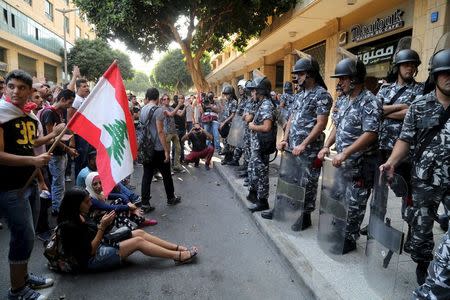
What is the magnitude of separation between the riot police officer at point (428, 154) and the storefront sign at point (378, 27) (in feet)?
21.3

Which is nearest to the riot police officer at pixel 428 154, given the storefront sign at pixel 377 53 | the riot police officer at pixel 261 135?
the riot police officer at pixel 261 135

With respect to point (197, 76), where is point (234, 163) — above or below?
below

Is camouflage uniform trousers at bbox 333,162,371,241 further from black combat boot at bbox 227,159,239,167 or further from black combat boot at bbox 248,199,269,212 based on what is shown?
black combat boot at bbox 227,159,239,167

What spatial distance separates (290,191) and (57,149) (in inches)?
119

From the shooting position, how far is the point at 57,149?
4.44 meters

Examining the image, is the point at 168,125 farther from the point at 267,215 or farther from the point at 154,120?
the point at 267,215

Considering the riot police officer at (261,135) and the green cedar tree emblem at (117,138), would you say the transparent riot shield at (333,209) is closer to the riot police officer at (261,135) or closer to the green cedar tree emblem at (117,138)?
the riot police officer at (261,135)

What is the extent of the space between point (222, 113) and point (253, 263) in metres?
6.38

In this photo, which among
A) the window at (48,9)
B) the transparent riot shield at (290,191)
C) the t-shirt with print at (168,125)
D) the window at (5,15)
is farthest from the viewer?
the window at (48,9)

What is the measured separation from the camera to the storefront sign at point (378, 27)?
8.03 metres

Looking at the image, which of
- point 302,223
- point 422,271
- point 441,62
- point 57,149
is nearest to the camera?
point 441,62

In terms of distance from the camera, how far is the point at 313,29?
12.0 metres

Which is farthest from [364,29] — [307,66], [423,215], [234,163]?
[423,215]

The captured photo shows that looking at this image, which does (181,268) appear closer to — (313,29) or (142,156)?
(142,156)
